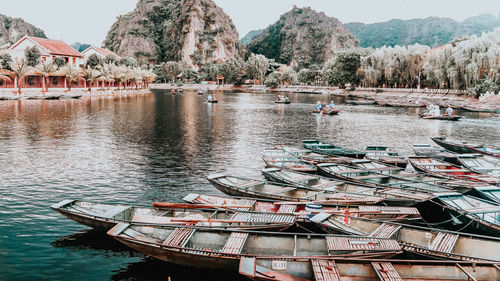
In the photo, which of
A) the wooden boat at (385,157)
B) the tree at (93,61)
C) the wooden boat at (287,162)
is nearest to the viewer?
the wooden boat at (287,162)

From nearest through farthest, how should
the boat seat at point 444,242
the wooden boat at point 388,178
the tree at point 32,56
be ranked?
the boat seat at point 444,242, the wooden boat at point 388,178, the tree at point 32,56

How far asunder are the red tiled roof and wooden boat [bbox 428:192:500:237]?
121m

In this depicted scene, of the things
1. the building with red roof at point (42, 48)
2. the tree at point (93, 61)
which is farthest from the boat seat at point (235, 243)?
the tree at point (93, 61)

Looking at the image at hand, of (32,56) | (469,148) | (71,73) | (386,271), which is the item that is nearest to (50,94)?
(71,73)

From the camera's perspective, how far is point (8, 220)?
19953mm

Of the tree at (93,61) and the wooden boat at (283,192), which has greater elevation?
the tree at (93,61)

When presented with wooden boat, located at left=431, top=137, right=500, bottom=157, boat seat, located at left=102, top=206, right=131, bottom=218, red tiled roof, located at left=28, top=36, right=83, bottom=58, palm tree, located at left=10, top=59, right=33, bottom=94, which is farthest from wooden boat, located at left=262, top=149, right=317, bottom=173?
red tiled roof, located at left=28, top=36, right=83, bottom=58

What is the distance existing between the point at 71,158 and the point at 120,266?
68.7 feet

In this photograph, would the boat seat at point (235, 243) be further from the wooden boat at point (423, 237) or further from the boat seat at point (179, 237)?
the wooden boat at point (423, 237)

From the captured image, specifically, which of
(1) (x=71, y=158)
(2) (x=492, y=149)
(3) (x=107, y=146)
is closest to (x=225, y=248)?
(1) (x=71, y=158)

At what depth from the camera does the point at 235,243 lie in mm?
14828

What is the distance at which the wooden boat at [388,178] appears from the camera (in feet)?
75.3

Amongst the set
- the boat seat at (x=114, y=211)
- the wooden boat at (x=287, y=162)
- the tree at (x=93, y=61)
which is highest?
the tree at (x=93, y=61)

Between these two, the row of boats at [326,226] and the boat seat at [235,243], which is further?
the boat seat at [235,243]
